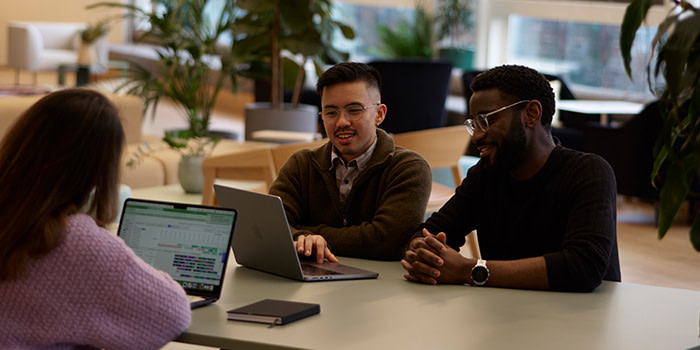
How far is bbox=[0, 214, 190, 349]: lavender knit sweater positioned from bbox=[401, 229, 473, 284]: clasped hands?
757 millimetres

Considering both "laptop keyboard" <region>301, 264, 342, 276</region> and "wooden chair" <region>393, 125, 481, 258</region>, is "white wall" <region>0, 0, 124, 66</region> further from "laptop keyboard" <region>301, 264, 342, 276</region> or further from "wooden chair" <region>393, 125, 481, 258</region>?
"laptop keyboard" <region>301, 264, 342, 276</region>

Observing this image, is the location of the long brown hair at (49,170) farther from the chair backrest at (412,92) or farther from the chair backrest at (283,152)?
the chair backrest at (412,92)

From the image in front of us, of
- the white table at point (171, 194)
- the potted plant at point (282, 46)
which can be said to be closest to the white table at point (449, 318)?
the white table at point (171, 194)

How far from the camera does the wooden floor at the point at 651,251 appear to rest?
4789 millimetres

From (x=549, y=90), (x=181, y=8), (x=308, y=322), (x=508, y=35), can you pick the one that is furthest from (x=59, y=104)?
(x=508, y=35)

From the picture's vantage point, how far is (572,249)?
215 cm

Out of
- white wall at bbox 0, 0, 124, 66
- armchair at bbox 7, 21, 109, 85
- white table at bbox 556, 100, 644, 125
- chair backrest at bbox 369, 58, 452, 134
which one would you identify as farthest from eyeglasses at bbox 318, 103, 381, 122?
white wall at bbox 0, 0, 124, 66

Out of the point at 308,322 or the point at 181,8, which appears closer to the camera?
the point at 308,322

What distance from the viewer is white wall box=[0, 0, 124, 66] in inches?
602

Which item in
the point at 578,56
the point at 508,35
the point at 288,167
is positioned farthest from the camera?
the point at 508,35

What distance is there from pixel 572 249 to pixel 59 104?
4.03 ft

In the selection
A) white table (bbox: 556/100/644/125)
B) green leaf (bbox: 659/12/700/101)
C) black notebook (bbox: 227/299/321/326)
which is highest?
green leaf (bbox: 659/12/700/101)

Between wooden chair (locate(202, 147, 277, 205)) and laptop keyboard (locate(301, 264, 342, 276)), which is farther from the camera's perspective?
wooden chair (locate(202, 147, 277, 205))

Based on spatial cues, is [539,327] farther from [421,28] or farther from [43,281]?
[421,28]
